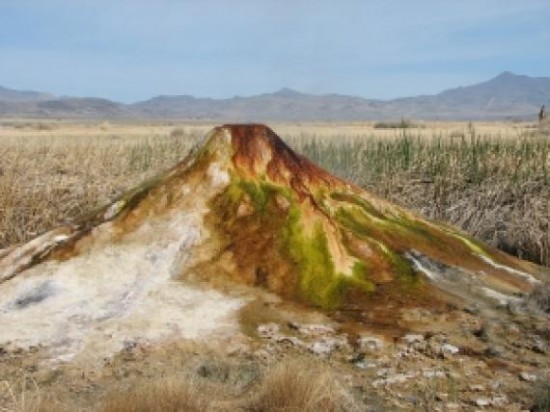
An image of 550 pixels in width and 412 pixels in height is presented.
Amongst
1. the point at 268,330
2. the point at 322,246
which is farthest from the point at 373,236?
the point at 268,330

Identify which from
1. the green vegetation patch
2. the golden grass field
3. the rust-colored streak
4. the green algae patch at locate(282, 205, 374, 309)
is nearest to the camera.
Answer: the green algae patch at locate(282, 205, 374, 309)

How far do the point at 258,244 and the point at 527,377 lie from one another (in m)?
1.63

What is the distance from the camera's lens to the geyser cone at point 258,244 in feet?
14.7

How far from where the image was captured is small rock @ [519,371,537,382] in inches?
144

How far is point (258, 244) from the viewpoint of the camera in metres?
4.60

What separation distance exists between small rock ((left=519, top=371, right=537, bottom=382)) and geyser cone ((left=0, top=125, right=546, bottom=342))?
30.4 inches

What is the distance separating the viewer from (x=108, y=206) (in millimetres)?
5039

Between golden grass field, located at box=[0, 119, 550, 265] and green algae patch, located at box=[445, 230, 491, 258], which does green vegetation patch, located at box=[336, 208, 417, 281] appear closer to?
green algae patch, located at box=[445, 230, 491, 258]

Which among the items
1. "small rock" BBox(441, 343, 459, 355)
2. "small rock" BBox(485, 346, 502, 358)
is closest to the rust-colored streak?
"small rock" BBox(441, 343, 459, 355)

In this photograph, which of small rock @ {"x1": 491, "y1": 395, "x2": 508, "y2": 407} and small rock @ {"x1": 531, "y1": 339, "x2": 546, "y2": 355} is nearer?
small rock @ {"x1": 491, "y1": 395, "x2": 508, "y2": 407}

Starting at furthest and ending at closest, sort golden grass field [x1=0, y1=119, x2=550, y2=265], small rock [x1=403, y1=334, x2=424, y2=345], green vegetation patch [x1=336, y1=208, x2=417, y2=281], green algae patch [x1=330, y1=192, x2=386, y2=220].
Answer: golden grass field [x1=0, y1=119, x2=550, y2=265] < green algae patch [x1=330, y1=192, x2=386, y2=220] < green vegetation patch [x1=336, y1=208, x2=417, y2=281] < small rock [x1=403, y1=334, x2=424, y2=345]

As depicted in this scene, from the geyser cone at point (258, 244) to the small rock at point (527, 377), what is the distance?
771 millimetres

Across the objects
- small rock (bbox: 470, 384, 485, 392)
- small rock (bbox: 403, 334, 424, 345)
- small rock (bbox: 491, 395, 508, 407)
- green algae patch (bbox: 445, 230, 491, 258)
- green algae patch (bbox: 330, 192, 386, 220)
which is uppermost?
green algae patch (bbox: 330, 192, 386, 220)

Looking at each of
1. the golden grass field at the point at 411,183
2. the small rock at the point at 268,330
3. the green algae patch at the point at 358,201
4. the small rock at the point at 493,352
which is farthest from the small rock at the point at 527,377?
the golden grass field at the point at 411,183
